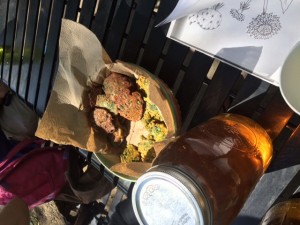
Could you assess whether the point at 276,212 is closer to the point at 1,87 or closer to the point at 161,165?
the point at 161,165

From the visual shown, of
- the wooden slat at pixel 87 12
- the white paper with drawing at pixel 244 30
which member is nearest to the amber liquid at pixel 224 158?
the white paper with drawing at pixel 244 30

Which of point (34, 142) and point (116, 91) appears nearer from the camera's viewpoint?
point (116, 91)

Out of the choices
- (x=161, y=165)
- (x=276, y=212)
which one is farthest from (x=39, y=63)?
(x=276, y=212)

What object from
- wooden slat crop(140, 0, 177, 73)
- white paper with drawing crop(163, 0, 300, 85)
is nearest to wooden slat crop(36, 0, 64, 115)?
wooden slat crop(140, 0, 177, 73)

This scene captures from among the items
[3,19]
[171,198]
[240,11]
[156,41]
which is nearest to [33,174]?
[3,19]

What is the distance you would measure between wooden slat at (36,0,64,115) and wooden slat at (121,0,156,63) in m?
0.28

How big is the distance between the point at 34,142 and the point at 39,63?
0.32 metres

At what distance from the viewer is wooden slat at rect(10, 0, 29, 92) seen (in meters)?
1.14

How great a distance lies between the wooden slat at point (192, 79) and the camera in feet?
2.39

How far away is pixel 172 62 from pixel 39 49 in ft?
1.71

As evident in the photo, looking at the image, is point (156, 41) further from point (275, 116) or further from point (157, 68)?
point (275, 116)

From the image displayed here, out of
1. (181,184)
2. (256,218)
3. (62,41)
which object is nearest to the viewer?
(181,184)

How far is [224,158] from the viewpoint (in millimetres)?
577

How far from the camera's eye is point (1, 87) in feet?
4.31
